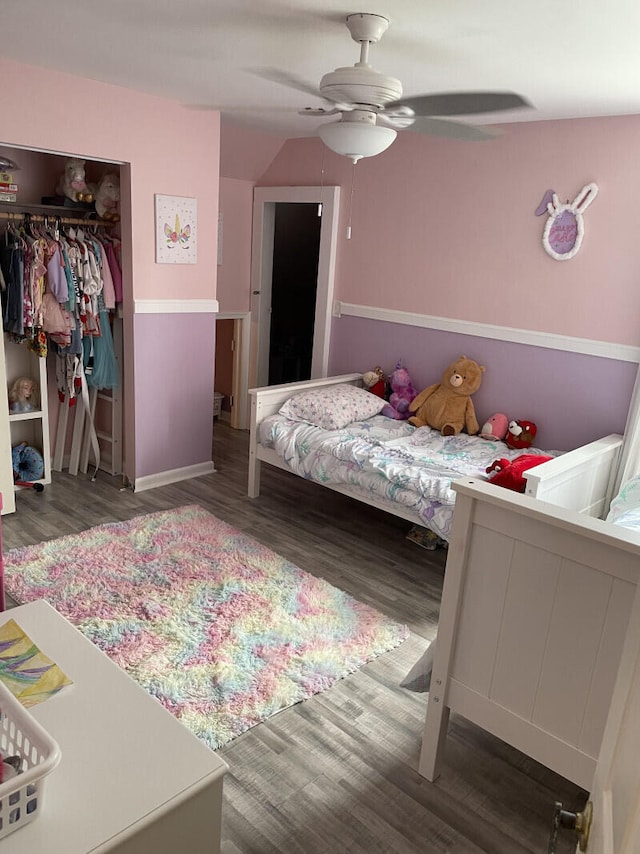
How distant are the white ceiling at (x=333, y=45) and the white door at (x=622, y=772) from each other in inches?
73.1

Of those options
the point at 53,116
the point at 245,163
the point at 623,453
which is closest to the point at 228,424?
the point at 245,163

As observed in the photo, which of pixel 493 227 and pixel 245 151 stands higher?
pixel 245 151

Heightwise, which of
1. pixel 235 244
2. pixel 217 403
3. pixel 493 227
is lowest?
pixel 217 403

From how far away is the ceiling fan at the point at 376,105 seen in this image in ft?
6.48

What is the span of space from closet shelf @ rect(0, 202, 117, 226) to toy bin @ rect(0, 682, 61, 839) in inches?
124

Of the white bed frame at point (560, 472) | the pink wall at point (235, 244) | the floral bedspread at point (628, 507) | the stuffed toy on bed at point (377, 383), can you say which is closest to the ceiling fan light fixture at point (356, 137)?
the white bed frame at point (560, 472)

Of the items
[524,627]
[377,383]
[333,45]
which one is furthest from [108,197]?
[524,627]

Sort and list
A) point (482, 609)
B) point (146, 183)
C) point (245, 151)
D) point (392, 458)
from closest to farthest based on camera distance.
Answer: point (482, 609), point (392, 458), point (146, 183), point (245, 151)

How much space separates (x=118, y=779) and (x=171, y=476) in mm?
3225

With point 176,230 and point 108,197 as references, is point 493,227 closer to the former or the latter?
point 176,230

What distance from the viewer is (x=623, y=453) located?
3250mm

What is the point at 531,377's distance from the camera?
373cm

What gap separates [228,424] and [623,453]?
128 inches

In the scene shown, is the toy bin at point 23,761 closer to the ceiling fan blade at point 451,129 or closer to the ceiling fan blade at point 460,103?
the ceiling fan blade at point 460,103
